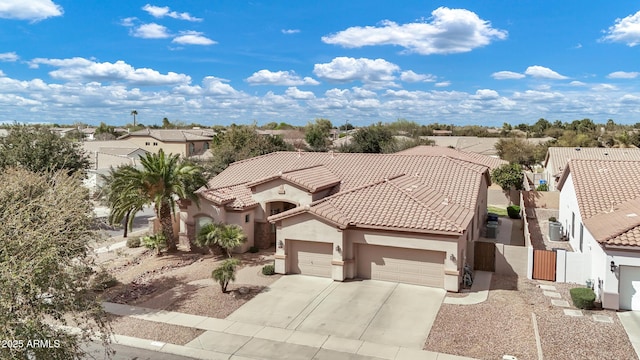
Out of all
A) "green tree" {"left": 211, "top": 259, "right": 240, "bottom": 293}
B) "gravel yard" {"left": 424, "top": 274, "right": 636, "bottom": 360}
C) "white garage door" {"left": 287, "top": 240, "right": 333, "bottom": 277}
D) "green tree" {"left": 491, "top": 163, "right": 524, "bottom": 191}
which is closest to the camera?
"gravel yard" {"left": 424, "top": 274, "right": 636, "bottom": 360}

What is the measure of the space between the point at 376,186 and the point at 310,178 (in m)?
4.68

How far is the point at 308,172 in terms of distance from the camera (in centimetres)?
3056

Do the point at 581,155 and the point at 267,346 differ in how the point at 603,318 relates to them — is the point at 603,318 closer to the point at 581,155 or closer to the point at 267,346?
the point at 267,346

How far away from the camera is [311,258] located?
23.6 meters

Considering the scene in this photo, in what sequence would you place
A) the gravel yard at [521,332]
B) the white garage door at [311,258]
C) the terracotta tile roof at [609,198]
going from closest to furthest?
the gravel yard at [521,332] → the terracotta tile roof at [609,198] → the white garage door at [311,258]

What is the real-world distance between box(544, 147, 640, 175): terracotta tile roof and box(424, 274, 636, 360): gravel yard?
3216 cm

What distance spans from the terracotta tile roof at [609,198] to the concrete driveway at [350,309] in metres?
7.38

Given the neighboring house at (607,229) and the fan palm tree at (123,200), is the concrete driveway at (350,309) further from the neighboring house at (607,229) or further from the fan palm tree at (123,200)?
the fan palm tree at (123,200)

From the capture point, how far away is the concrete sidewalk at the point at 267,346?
15219mm

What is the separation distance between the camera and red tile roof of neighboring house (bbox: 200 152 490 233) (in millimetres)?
22641

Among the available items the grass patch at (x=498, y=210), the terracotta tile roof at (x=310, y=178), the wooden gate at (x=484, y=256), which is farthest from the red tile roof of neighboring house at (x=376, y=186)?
the grass patch at (x=498, y=210)

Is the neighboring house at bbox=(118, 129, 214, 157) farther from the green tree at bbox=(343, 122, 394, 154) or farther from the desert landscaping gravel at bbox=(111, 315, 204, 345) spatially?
the desert landscaping gravel at bbox=(111, 315, 204, 345)

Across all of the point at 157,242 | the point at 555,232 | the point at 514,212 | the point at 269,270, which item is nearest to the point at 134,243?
the point at 157,242

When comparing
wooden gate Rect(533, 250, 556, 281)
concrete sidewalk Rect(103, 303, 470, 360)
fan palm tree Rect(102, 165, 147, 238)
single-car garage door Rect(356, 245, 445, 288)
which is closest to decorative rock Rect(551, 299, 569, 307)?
wooden gate Rect(533, 250, 556, 281)
